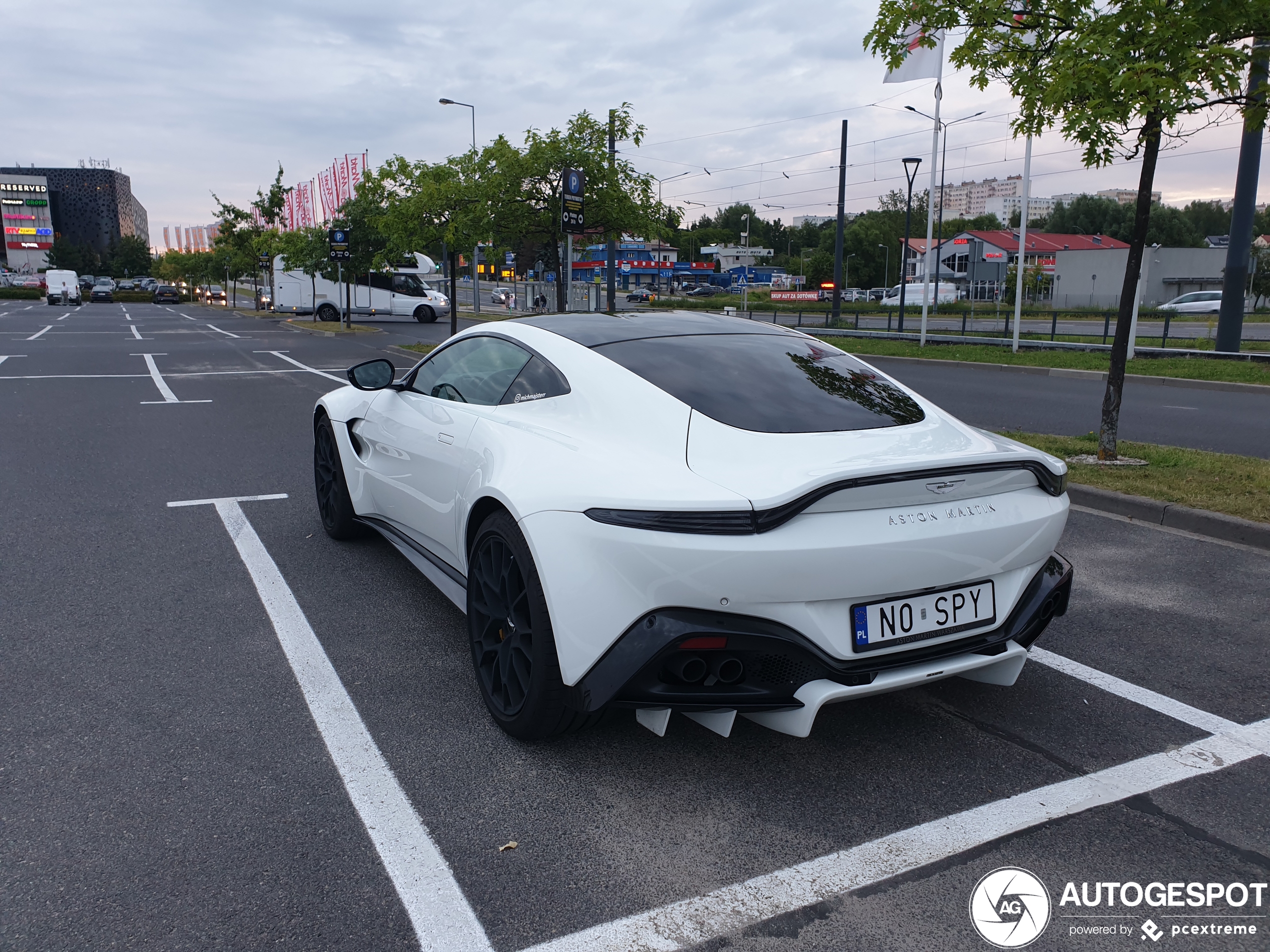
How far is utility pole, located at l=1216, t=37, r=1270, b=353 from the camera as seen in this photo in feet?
55.0

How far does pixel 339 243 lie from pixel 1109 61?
2630 centimetres

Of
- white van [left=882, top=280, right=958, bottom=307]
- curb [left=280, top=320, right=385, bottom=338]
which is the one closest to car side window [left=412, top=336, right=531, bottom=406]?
curb [left=280, top=320, right=385, bottom=338]

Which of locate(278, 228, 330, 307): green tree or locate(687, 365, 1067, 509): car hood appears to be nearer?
locate(687, 365, 1067, 509): car hood

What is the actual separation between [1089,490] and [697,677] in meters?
5.11

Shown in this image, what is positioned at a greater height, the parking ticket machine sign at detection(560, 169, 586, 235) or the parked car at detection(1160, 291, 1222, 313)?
the parking ticket machine sign at detection(560, 169, 586, 235)

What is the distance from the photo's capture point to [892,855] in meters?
2.55

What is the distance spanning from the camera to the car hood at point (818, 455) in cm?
268

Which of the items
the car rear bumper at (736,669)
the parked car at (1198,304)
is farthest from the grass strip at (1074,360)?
the parked car at (1198,304)

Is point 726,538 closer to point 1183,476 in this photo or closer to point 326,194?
point 1183,476

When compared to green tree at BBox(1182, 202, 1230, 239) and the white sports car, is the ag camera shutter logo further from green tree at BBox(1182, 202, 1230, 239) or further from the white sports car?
green tree at BBox(1182, 202, 1230, 239)

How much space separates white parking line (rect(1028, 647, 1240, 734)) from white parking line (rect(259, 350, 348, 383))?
10771 mm

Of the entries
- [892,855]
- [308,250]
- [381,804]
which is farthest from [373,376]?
[308,250]

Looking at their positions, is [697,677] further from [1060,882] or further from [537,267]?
[537,267]

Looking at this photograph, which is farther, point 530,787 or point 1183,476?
point 1183,476
